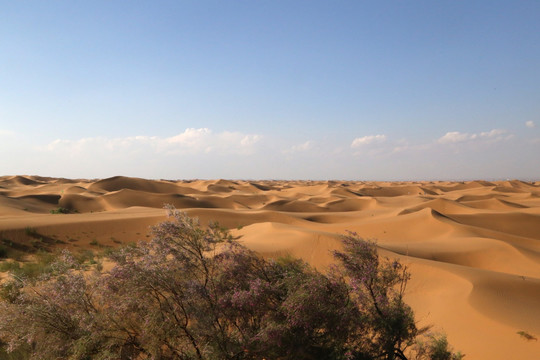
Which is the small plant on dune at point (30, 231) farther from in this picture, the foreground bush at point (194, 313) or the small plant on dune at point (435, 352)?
the small plant on dune at point (435, 352)

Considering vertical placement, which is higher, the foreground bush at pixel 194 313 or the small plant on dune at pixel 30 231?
the foreground bush at pixel 194 313

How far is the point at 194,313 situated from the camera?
14.7 feet

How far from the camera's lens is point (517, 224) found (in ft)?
86.7

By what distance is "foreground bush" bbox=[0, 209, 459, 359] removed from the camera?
4469 mm

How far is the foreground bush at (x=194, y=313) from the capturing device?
4.47 meters

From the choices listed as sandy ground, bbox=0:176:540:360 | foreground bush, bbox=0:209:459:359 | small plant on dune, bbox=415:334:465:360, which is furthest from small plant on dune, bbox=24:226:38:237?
small plant on dune, bbox=415:334:465:360

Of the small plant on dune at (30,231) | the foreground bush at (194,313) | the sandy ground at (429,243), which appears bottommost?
the sandy ground at (429,243)

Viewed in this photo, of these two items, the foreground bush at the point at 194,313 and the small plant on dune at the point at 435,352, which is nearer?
the foreground bush at the point at 194,313

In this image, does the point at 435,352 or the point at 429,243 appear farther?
the point at 429,243

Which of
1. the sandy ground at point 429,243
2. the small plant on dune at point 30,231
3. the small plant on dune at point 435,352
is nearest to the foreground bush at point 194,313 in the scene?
the small plant on dune at point 435,352

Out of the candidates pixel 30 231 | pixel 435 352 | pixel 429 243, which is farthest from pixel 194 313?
pixel 30 231

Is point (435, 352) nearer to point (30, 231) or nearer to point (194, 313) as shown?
point (194, 313)

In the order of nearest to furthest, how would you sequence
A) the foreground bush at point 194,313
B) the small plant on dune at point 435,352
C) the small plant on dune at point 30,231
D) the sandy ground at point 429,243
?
the foreground bush at point 194,313 → the small plant on dune at point 435,352 → the sandy ground at point 429,243 → the small plant on dune at point 30,231

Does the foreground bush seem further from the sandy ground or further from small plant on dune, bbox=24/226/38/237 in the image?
small plant on dune, bbox=24/226/38/237
